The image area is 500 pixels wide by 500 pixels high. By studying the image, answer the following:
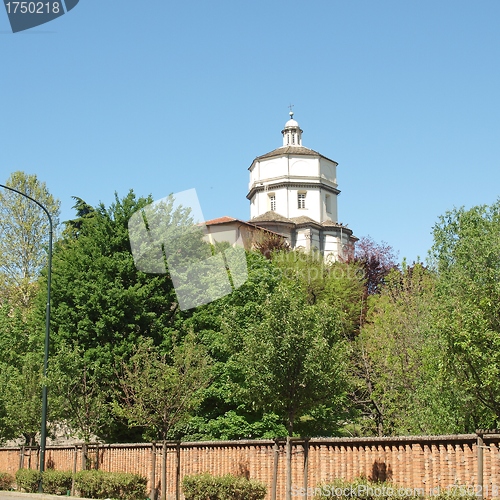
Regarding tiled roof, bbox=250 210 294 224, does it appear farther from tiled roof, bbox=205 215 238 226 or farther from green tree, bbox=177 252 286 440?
green tree, bbox=177 252 286 440

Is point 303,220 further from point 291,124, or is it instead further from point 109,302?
point 109,302

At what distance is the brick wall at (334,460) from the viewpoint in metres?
12.5

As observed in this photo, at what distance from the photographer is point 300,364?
634 inches

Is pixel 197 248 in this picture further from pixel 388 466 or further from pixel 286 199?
pixel 286 199

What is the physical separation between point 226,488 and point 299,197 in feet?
224

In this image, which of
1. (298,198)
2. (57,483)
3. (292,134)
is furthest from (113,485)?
(292,134)

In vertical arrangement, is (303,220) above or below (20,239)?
above

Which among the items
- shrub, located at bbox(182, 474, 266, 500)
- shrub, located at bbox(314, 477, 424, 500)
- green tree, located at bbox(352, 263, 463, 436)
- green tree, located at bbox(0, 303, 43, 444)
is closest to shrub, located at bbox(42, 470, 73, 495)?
green tree, located at bbox(0, 303, 43, 444)

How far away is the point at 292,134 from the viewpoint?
91.2 m

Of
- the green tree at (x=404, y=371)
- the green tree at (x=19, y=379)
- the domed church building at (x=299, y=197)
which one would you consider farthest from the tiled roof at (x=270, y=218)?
the green tree at (x=19, y=379)

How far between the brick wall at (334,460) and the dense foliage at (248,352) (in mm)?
878

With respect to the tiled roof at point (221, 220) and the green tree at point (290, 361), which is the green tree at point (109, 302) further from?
the tiled roof at point (221, 220)

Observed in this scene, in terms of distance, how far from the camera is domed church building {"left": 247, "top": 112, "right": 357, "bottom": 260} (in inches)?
3130

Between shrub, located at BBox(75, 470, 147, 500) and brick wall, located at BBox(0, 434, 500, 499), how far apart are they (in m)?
0.63
